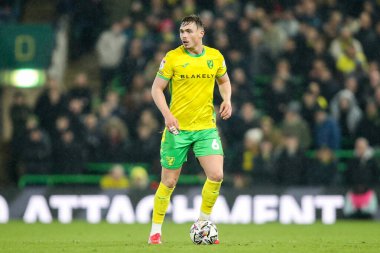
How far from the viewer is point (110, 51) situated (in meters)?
23.6

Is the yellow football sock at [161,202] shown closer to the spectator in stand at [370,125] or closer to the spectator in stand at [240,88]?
the spectator in stand at [370,125]

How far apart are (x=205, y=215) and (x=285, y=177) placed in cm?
831

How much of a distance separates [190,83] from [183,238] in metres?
2.91

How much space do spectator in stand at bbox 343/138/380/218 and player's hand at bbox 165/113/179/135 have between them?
8.28 metres

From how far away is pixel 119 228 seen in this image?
17.2m

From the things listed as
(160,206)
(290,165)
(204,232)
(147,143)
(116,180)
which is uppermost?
(147,143)

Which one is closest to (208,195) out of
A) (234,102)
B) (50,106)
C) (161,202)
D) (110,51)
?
(161,202)

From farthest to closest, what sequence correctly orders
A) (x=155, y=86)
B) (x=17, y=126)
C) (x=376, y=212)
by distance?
1. (x=17, y=126)
2. (x=376, y=212)
3. (x=155, y=86)

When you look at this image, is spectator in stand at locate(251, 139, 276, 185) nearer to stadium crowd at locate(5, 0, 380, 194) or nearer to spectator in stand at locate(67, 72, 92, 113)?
stadium crowd at locate(5, 0, 380, 194)

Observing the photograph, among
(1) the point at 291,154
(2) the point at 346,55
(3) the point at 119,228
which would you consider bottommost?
(3) the point at 119,228

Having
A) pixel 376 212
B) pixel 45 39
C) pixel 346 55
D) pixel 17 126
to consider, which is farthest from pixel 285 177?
pixel 45 39

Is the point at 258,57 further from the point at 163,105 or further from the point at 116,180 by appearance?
the point at 163,105

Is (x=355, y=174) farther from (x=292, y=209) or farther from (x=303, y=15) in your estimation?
(x=303, y=15)

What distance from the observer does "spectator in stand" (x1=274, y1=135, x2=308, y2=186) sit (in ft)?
65.8
